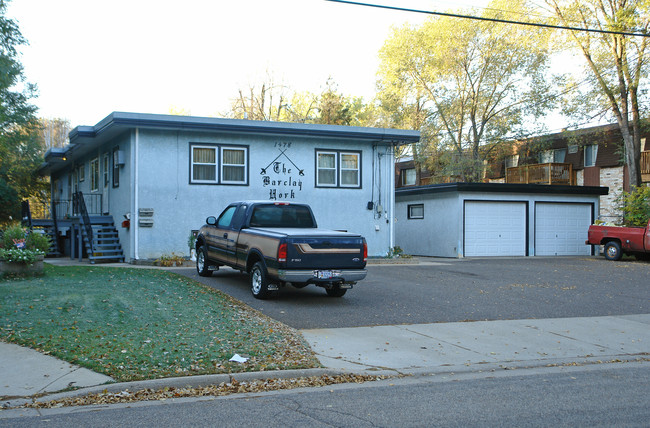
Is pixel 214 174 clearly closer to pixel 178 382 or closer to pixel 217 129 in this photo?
pixel 217 129

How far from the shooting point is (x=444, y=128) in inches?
1604

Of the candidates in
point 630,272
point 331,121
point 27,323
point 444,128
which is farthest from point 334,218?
point 331,121

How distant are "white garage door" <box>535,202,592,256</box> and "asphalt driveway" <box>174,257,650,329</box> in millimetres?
7774

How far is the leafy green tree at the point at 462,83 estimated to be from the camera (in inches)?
1470

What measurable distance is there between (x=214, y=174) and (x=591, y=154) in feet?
86.6

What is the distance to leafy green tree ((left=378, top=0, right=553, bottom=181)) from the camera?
37.3 metres

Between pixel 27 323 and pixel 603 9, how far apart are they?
28.7m

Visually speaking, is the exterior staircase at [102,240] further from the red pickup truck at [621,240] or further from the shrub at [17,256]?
the red pickup truck at [621,240]

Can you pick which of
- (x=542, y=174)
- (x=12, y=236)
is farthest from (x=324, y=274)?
(x=542, y=174)

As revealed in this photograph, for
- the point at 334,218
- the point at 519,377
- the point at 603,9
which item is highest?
the point at 603,9

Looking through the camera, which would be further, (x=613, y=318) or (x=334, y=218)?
(x=334, y=218)

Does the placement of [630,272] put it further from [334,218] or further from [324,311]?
[324,311]

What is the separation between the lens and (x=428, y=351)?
8047 mm

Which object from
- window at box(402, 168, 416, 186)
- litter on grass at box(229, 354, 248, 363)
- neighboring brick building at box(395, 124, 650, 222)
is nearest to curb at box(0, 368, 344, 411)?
litter on grass at box(229, 354, 248, 363)
